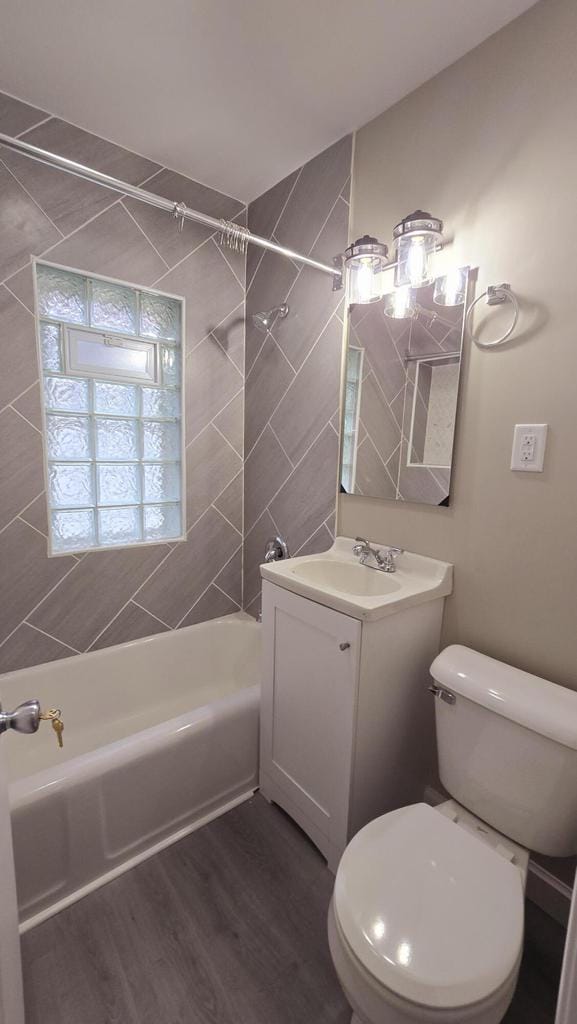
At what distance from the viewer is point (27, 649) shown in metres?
1.86

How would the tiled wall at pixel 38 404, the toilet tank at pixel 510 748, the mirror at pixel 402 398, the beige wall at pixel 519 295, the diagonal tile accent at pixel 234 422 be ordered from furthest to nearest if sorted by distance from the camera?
1. the diagonal tile accent at pixel 234 422
2. the tiled wall at pixel 38 404
3. the mirror at pixel 402 398
4. the beige wall at pixel 519 295
5. the toilet tank at pixel 510 748

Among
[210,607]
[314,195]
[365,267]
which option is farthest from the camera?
[210,607]

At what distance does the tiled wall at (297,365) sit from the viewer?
180cm

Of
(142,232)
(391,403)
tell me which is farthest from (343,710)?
(142,232)

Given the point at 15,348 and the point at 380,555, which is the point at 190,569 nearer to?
the point at 380,555

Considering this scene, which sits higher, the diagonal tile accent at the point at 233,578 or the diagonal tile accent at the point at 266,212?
the diagonal tile accent at the point at 266,212

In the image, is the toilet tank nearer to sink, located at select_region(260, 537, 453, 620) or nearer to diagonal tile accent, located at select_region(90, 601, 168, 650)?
sink, located at select_region(260, 537, 453, 620)

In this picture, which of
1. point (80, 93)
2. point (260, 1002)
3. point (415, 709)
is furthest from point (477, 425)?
point (80, 93)

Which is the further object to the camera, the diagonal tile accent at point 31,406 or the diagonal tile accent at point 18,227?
the diagonal tile accent at point 31,406

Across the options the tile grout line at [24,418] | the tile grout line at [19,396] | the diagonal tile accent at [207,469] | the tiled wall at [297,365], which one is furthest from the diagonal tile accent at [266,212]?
the tile grout line at [24,418]

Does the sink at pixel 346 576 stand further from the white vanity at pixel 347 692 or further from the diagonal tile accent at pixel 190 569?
the diagonal tile accent at pixel 190 569

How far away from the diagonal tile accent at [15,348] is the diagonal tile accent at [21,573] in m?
0.52

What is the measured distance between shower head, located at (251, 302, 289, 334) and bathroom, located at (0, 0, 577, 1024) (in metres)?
0.02

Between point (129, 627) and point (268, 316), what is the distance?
1.64m
